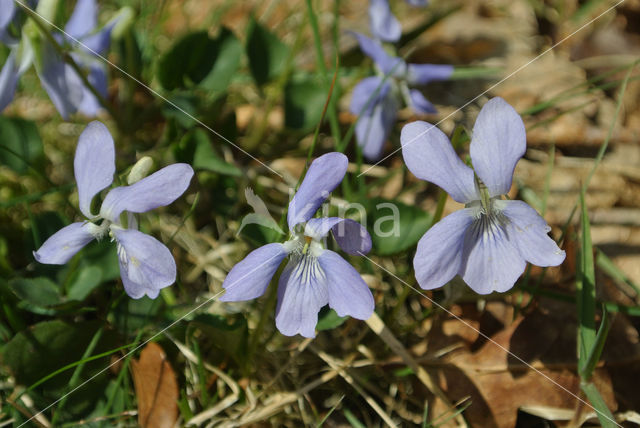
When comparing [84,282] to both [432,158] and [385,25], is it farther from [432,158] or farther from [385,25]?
[385,25]

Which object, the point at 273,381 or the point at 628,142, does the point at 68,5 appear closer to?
the point at 273,381

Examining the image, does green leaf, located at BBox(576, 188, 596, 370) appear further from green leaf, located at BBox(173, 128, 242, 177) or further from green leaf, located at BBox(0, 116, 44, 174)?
green leaf, located at BBox(0, 116, 44, 174)

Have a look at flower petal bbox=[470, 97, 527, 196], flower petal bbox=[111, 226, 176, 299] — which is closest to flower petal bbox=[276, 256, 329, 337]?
flower petal bbox=[111, 226, 176, 299]

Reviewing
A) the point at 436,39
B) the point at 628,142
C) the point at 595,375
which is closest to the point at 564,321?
the point at 595,375

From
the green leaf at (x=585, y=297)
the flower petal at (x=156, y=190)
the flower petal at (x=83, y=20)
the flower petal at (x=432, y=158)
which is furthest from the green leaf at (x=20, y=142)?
the green leaf at (x=585, y=297)

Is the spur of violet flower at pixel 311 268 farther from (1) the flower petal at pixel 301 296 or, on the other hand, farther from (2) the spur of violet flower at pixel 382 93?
(2) the spur of violet flower at pixel 382 93
